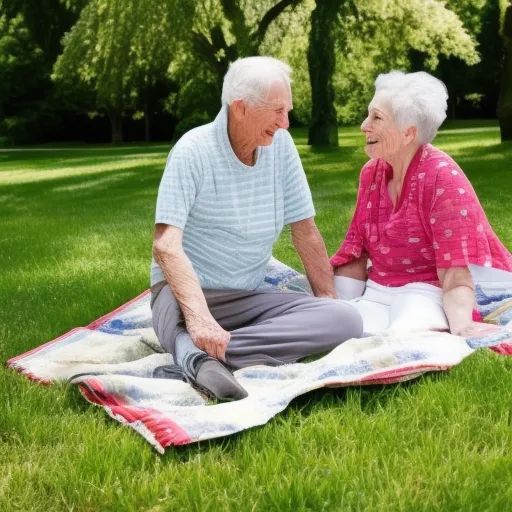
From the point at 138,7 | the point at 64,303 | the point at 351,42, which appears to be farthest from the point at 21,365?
the point at 351,42

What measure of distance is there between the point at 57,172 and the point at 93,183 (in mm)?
4207

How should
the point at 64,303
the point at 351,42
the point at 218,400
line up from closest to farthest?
the point at 218,400
the point at 64,303
the point at 351,42

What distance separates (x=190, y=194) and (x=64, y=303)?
5.86 ft

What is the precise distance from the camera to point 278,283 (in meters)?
4.64

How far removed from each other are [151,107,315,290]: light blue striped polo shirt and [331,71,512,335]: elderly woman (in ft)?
1.85

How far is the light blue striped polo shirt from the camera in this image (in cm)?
355

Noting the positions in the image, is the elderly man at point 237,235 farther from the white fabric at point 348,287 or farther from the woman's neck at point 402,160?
the white fabric at point 348,287

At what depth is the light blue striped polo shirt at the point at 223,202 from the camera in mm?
3555

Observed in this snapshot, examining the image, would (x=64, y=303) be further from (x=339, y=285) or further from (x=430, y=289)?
(x=430, y=289)

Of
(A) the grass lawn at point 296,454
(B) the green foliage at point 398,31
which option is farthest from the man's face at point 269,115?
(B) the green foliage at point 398,31

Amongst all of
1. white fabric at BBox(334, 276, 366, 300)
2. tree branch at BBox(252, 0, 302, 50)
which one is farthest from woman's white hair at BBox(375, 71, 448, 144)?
tree branch at BBox(252, 0, 302, 50)

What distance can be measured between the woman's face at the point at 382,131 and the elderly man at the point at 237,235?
42 cm

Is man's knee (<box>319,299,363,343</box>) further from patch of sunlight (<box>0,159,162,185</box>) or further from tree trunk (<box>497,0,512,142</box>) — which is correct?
patch of sunlight (<box>0,159,162,185</box>)

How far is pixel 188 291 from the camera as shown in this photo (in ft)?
11.1
